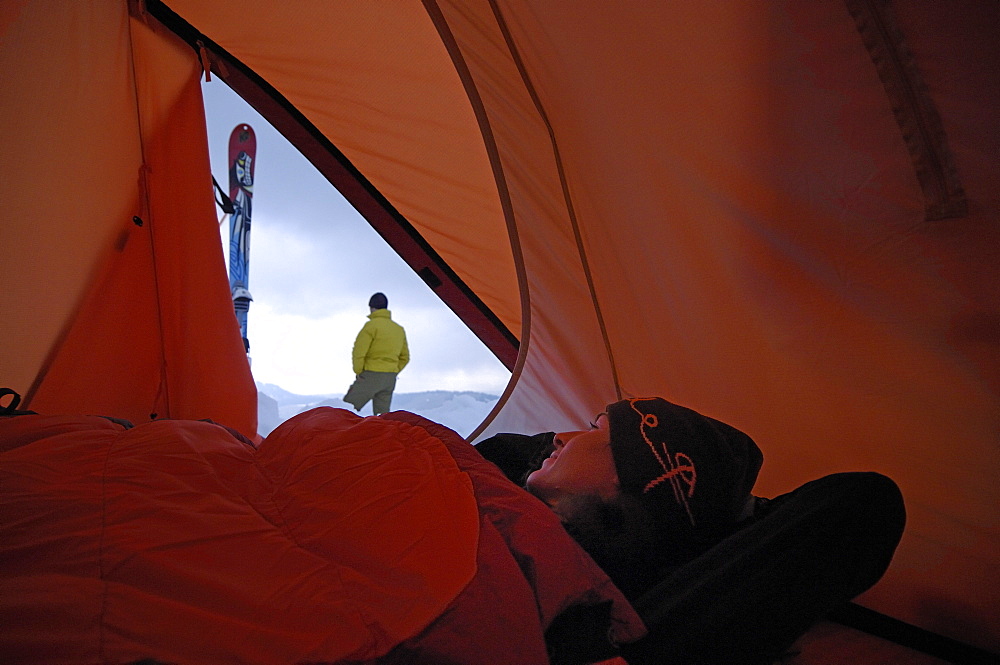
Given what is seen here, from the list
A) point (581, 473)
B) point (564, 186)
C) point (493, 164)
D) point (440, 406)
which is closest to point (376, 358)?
point (440, 406)

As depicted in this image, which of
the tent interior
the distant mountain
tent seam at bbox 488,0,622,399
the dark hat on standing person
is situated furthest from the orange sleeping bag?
the distant mountain

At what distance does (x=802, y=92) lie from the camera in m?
0.83

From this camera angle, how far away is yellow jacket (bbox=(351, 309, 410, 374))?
11.1 ft

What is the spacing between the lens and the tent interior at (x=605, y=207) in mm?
783

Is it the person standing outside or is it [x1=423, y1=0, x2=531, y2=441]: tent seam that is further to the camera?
the person standing outside

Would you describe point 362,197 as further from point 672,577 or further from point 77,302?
point 672,577

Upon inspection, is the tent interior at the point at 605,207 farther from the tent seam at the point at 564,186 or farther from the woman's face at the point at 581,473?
the woman's face at the point at 581,473

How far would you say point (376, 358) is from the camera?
341 cm

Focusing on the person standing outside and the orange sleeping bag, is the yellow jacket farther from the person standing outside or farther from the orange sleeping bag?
the orange sleeping bag

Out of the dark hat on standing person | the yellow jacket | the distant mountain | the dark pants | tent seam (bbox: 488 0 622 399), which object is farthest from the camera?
the distant mountain

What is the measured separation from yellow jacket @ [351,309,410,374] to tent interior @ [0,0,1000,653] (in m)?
1.29

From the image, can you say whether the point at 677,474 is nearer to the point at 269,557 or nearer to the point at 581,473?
the point at 581,473

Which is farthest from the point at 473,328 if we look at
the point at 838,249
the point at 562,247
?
the point at 838,249

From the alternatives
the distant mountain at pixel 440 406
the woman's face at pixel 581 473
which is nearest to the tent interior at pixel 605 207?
the woman's face at pixel 581 473
